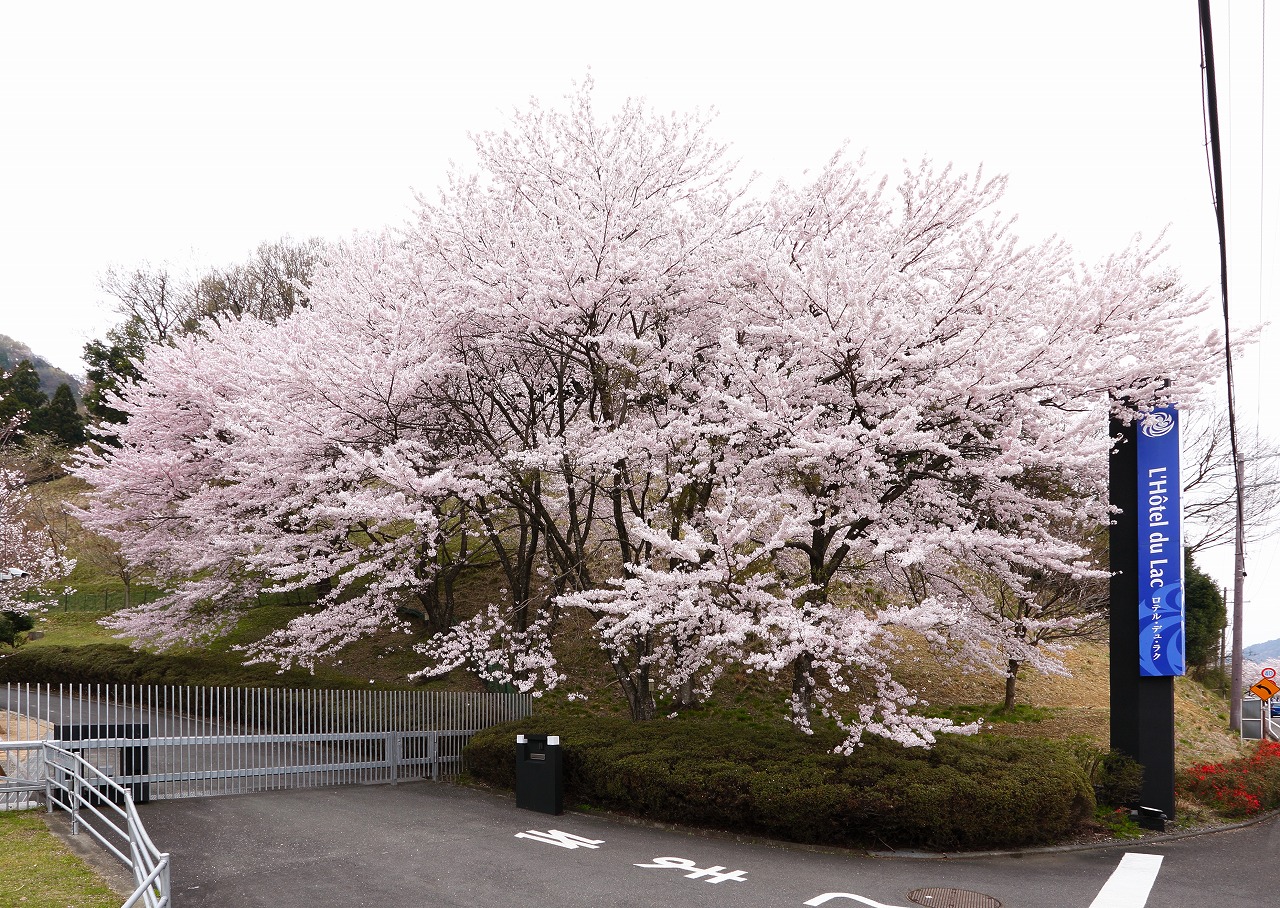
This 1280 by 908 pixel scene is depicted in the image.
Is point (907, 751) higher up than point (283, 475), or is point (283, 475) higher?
point (283, 475)

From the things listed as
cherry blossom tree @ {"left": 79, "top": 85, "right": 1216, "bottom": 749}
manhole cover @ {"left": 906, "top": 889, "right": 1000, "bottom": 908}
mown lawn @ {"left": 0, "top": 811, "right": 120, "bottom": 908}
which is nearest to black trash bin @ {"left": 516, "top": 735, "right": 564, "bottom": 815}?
cherry blossom tree @ {"left": 79, "top": 85, "right": 1216, "bottom": 749}

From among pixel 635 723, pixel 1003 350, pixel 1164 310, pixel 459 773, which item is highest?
pixel 1164 310

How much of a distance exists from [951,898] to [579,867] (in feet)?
11.3

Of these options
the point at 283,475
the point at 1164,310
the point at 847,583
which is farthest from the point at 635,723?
the point at 1164,310

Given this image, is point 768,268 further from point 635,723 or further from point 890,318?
point 635,723

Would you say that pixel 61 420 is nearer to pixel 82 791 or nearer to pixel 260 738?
pixel 260 738

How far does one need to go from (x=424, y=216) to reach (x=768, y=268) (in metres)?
7.12

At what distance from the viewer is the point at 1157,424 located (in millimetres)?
10914

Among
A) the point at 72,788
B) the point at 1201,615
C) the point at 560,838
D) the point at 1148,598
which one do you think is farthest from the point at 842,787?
the point at 1201,615

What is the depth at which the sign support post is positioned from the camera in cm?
1069

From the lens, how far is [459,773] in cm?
1373

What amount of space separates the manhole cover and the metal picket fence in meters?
8.10

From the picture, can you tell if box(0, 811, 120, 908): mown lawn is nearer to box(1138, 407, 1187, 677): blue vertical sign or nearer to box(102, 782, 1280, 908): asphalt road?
box(102, 782, 1280, 908): asphalt road

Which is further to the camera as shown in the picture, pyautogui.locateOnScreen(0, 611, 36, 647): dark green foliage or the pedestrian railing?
pyautogui.locateOnScreen(0, 611, 36, 647): dark green foliage
